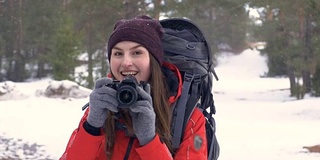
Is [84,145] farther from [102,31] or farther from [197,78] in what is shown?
[102,31]

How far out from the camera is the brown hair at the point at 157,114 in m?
1.81

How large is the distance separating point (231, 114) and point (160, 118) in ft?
38.8

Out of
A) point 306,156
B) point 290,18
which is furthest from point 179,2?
point 306,156

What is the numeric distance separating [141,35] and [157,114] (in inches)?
13.9

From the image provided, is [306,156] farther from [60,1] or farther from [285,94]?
[60,1]

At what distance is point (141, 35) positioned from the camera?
74.9 inches

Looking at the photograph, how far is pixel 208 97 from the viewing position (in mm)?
2088

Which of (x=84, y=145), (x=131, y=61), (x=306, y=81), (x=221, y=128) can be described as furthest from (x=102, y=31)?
(x=84, y=145)

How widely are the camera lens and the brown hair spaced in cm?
15

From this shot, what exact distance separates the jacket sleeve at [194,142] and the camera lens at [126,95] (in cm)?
32

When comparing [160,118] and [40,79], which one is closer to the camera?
[160,118]

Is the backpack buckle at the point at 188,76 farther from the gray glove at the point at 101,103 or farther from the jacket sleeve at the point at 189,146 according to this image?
the gray glove at the point at 101,103

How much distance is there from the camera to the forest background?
650 inches

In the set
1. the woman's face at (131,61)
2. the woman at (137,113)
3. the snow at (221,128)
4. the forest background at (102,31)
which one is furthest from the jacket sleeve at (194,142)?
the forest background at (102,31)
